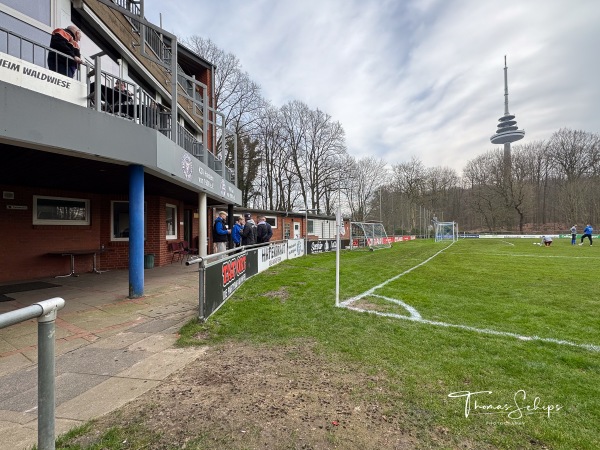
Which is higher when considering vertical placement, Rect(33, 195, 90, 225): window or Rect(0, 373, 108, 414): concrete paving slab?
Rect(33, 195, 90, 225): window

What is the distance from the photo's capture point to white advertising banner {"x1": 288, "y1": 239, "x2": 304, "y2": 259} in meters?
16.3

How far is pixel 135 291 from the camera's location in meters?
6.66

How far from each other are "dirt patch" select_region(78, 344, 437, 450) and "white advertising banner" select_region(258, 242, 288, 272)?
A: 7447mm

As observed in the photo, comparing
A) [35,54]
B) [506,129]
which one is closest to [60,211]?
[35,54]

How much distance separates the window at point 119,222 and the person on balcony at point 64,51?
5998 millimetres

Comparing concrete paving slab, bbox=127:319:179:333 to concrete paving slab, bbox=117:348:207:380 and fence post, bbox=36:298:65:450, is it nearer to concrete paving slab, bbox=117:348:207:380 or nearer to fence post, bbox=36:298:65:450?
concrete paving slab, bbox=117:348:207:380

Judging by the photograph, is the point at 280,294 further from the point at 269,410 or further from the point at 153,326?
the point at 269,410

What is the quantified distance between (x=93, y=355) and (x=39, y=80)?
484 centimetres

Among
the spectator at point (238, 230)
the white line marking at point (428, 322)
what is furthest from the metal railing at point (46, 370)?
the spectator at point (238, 230)

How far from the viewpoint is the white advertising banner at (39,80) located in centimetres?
511

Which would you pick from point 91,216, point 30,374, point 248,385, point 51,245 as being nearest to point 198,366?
point 248,385

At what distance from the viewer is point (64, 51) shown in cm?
586
